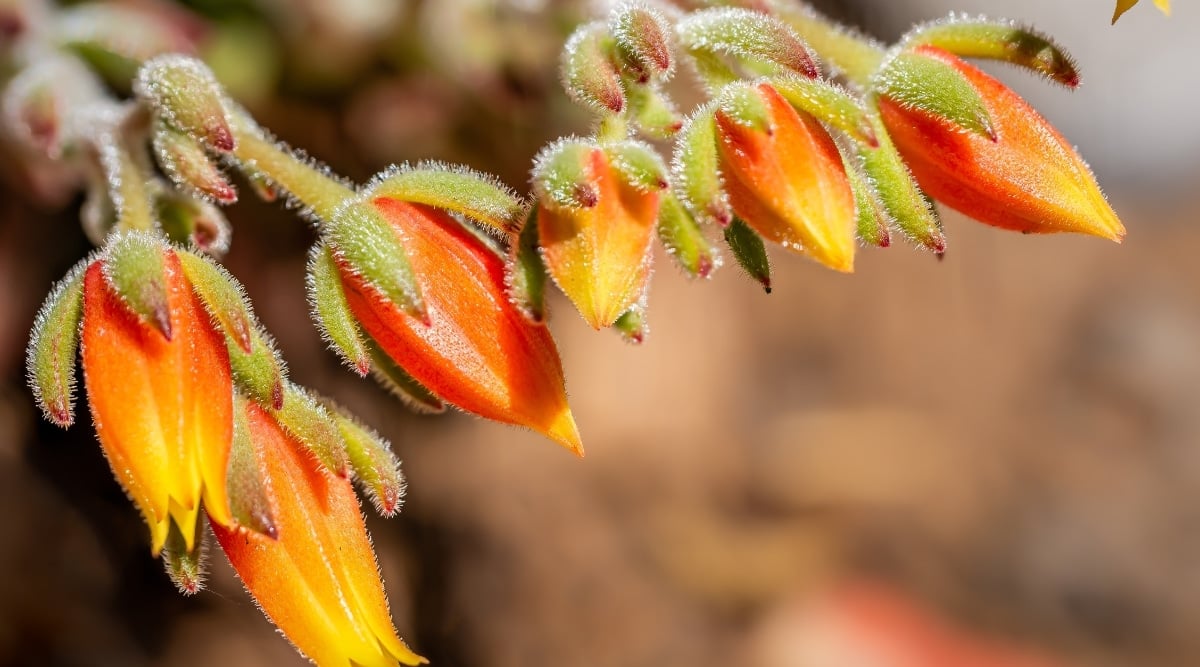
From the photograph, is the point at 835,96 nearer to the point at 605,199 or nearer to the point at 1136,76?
the point at 605,199

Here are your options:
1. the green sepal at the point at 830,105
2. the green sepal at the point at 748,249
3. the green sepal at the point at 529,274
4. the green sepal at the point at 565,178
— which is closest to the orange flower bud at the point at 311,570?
the green sepal at the point at 529,274

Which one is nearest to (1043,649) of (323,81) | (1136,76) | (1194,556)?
(1194,556)

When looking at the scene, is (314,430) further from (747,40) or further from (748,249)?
(747,40)

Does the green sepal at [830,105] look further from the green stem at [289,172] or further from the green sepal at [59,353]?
the green sepal at [59,353]

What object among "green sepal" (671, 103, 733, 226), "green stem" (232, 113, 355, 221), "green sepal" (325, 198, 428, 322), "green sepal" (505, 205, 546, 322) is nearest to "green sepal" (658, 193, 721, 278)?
"green sepal" (671, 103, 733, 226)

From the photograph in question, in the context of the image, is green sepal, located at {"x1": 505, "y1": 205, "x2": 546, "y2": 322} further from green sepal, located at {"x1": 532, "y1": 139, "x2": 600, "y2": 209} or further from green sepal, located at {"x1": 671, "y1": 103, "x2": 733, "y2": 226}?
green sepal, located at {"x1": 671, "y1": 103, "x2": 733, "y2": 226}
